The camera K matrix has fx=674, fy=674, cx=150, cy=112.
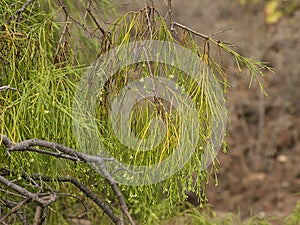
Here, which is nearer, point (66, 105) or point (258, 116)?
point (66, 105)

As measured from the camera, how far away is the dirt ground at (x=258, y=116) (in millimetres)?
5273

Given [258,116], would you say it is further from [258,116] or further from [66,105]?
[66,105]

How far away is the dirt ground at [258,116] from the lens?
5.28 metres

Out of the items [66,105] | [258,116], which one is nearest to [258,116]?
[258,116]

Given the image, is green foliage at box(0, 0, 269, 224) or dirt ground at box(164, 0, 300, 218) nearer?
green foliage at box(0, 0, 269, 224)

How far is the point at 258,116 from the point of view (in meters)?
6.00

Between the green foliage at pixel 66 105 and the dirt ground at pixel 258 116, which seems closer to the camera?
the green foliage at pixel 66 105

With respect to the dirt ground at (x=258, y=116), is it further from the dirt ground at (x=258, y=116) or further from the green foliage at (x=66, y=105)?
the green foliage at (x=66, y=105)

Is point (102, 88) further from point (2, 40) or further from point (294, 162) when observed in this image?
point (294, 162)

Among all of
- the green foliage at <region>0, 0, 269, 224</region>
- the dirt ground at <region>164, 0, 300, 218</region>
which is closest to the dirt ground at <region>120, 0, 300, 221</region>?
the dirt ground at <region>164, 0, 300, 218</region>

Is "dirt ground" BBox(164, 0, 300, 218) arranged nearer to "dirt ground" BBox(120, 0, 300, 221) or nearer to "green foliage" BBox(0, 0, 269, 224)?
"dirt ground" BBox(120, 0, 300, 221)

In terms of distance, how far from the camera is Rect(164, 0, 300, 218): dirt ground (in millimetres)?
5277

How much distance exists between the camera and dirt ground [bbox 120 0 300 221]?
5.27 meters

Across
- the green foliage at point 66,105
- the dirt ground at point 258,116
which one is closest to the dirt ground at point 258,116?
the dirt ground at point 258,116
